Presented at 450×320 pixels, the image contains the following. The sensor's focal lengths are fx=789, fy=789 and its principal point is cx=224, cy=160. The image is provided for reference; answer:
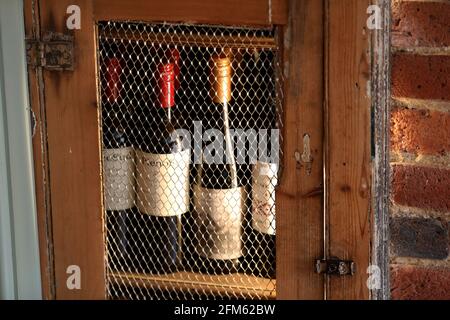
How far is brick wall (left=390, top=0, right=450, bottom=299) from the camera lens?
0.99 meters

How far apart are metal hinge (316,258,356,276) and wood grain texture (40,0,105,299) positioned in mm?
297

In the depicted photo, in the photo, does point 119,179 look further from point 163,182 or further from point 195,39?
point 195,39

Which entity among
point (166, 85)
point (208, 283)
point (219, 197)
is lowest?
point (208, 283)

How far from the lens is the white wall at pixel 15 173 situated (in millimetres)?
1029

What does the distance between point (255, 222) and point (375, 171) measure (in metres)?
0.17

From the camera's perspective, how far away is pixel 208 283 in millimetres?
1083

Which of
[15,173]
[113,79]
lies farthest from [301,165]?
[15,173]

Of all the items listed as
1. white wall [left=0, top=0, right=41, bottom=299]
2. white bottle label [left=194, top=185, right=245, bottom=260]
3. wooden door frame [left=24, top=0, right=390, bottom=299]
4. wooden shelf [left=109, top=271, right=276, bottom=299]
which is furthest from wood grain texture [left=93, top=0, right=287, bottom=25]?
wooden shelf [left=109, top=271, right=276, bottom=299]

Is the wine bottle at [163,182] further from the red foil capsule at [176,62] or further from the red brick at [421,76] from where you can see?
the red brick at [421,76]

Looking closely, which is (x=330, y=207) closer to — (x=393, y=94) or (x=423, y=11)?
(x=393, y=94)

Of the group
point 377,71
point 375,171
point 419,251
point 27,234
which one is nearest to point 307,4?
point 377,71

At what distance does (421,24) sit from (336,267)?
0.32 metres

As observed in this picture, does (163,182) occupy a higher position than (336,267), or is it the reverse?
(163,182)

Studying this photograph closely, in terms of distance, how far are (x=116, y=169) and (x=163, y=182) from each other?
0.22 ft
